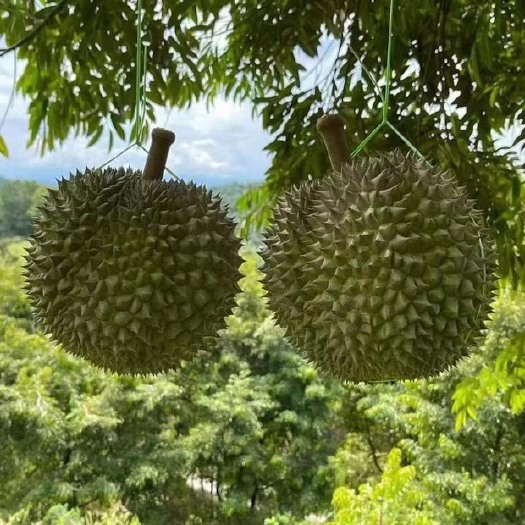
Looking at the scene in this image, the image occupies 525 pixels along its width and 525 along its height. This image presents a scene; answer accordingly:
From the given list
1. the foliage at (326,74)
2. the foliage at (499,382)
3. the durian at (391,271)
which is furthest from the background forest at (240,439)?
the durian at (391,271)

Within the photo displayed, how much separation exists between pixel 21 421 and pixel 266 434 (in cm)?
323

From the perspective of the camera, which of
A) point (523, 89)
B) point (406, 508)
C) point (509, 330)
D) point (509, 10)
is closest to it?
point (523, 89)

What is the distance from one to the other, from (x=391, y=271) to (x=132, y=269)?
264mm

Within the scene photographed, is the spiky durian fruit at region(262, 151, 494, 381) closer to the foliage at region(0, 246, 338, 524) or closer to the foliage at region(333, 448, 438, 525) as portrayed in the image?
the foliage at region(333, 448, 438, 525)

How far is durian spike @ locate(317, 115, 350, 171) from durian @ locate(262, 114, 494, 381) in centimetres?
2

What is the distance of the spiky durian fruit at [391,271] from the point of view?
2.18 ft

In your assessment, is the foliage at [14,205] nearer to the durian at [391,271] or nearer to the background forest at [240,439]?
the background forest at [240,439]

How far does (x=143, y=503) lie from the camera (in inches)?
256

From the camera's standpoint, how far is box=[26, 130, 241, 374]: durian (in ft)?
2.32

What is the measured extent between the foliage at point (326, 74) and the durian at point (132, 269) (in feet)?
2.28

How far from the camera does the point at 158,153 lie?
0.76 m

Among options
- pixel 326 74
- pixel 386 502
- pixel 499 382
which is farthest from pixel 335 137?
pixel 386 502

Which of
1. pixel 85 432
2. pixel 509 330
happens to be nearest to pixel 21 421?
pixel 85 432

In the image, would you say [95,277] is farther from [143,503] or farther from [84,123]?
[143,503]
